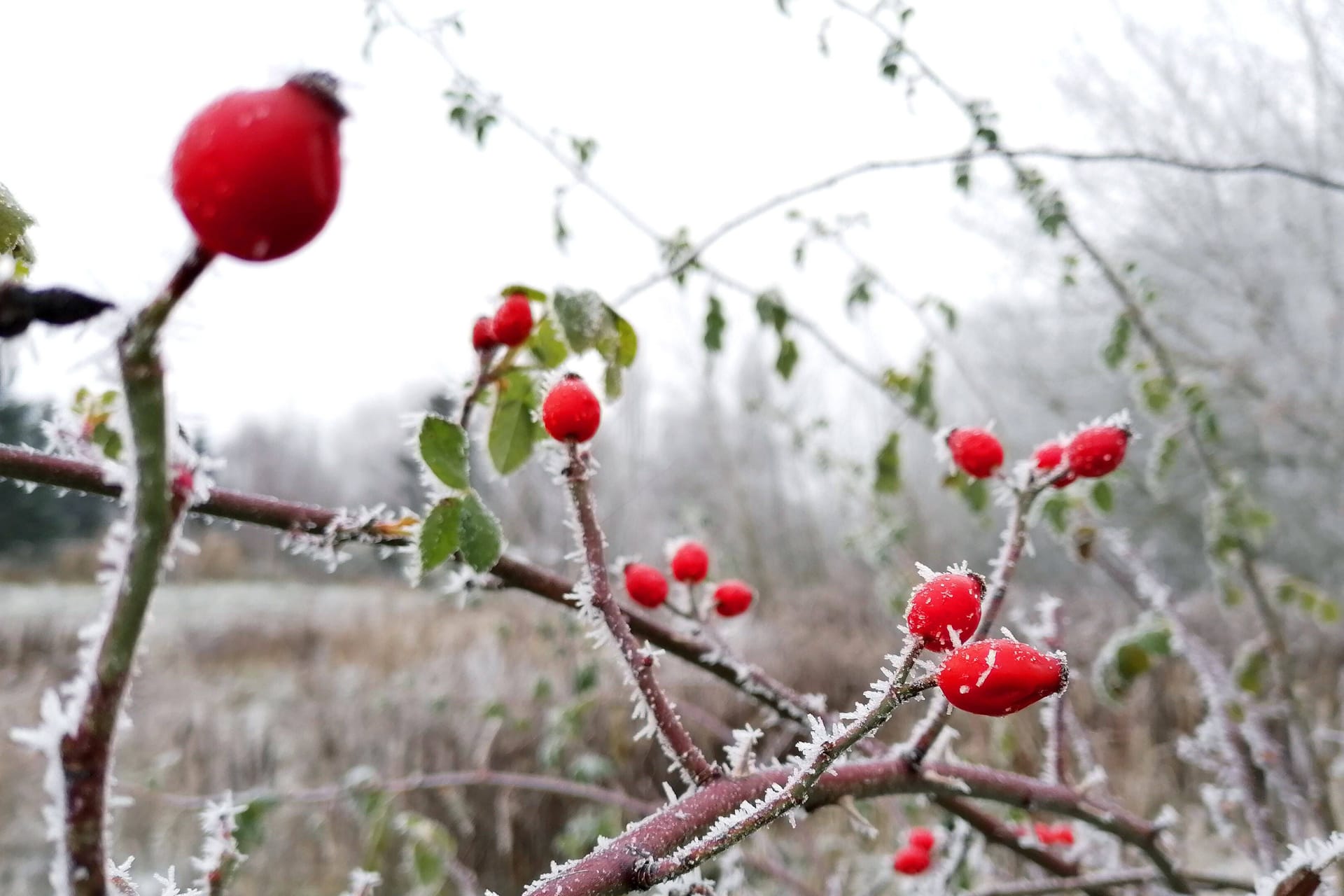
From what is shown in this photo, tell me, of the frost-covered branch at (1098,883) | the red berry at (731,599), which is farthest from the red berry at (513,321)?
the frost-covered branch at (1098,883)

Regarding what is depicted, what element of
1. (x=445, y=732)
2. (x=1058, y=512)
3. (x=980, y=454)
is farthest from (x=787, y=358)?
(x=445, y=732)

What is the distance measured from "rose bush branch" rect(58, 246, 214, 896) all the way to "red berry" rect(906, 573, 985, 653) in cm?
25

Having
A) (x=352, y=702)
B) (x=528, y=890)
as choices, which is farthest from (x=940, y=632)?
(x=352, y=702)

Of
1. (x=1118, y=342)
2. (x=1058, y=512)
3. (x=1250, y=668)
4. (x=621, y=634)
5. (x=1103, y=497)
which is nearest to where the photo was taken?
(x=621, y=634)

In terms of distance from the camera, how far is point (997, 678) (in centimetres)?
31

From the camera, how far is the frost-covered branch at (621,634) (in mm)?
399

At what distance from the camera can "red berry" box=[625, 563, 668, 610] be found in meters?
0.62

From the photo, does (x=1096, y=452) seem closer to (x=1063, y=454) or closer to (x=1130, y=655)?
(x=1063, y=454)

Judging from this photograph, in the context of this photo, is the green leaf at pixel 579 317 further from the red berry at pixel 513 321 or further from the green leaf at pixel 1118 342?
the green leaf at pixel 1118 342

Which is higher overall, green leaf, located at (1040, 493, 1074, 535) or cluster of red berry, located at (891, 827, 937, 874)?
green leaf, located at (1040, 493, 1074, 535)

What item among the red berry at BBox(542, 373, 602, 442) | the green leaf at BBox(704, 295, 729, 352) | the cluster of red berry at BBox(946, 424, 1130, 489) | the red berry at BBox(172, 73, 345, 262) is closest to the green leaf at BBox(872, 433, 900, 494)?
the green leaf at BBox(704, 295, 729, 352)

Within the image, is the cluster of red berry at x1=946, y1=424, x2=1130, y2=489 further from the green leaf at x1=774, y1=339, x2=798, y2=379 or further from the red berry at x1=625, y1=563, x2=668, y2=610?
the green leaf at x1=774, y1=339, x2=798, y2=379

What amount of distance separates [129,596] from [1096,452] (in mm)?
544

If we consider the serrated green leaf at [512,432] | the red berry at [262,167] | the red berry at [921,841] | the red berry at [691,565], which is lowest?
the red berry at [921,841]
